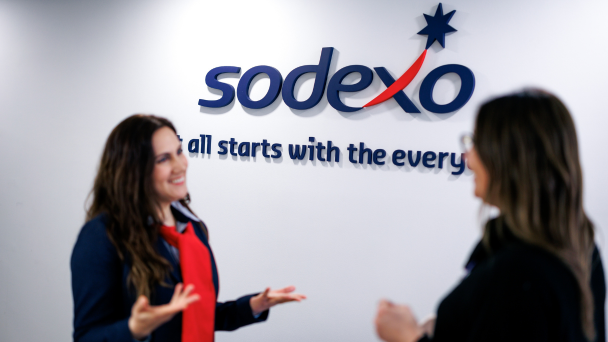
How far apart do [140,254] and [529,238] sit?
3.81 ft

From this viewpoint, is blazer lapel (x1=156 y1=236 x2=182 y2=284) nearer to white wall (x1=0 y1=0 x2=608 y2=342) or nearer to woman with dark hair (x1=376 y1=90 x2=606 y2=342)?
woman with dark hair (x1=376 y1=90 x2=606 y2=342)

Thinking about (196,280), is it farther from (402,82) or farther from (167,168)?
(402,82)

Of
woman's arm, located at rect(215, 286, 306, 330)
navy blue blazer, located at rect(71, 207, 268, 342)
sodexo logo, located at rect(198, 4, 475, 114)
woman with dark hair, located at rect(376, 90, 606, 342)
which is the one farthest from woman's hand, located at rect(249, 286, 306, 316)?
sodexo logo, located at rect(198, 4, 475, 114)

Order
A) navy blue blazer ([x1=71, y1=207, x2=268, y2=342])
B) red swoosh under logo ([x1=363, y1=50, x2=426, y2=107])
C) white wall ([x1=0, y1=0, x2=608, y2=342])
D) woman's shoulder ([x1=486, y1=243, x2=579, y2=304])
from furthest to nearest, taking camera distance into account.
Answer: red swoosh under logo ([x1=363, y1=50, x2=426, y2=107])
white wall ([x1=0, y1=0, x2=608, y2=342])
navy blue blazer ([x1=71, y1=207, x2=268, y2=342])
woman's shoulder ([x1=486, y1=243, x2=579, y2=304])

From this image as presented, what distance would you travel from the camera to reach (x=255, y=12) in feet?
10.2

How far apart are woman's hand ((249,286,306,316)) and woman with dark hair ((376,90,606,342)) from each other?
31.2 inches

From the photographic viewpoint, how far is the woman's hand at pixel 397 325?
1.20m

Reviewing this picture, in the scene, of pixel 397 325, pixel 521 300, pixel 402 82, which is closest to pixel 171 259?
pixel 397 325

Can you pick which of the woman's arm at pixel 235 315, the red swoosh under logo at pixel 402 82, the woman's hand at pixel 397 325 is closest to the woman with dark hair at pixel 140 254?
the woman's arm at pixel 235 315

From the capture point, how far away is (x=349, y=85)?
9.63 ft

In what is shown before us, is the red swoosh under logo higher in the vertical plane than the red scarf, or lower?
higher

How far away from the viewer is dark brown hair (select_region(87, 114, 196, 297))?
4.73ft

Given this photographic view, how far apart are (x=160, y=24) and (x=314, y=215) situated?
185cm

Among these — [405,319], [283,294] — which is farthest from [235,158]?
[405,319]
